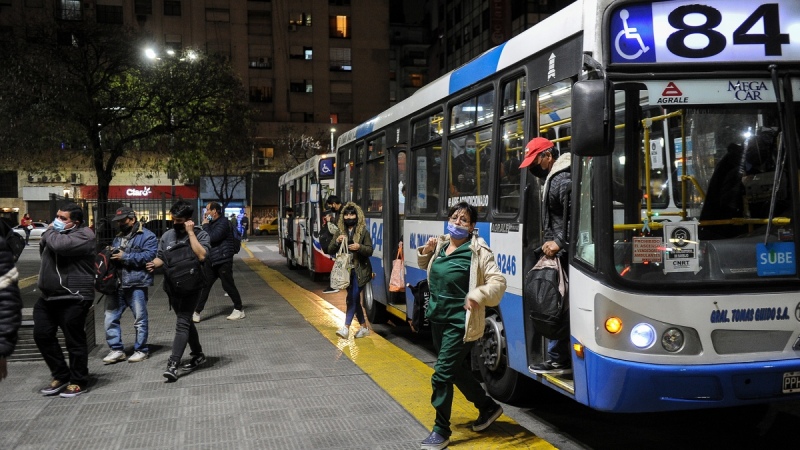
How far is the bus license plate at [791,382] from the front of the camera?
166 inches

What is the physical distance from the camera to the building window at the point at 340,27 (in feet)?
187

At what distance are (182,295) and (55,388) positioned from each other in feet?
4.63

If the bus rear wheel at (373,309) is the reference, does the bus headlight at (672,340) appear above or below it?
above

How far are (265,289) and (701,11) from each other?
12596 millimetres

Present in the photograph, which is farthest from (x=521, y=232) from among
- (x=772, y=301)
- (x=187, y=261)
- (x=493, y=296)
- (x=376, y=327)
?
(x=376, y=327)

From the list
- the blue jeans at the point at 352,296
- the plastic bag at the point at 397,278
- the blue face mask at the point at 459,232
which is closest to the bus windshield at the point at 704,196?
the blue face mask at the point at 459,232

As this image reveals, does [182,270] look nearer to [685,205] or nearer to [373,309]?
[373,309]

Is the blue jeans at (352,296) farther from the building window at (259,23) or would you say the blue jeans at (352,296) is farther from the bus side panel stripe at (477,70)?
the building window at (259,23)

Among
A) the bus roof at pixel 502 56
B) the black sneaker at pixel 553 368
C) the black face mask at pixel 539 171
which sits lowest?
the black sneaker at pixel 553 368

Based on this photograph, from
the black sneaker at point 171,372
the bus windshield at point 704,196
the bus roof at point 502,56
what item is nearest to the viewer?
the bus windshield at point 704,196

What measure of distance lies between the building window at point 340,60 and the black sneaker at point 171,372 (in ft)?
168

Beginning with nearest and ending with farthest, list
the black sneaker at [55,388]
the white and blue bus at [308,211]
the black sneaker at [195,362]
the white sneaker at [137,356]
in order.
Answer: the black sneaker at [55,388] → the black sneaker at [195,362] → the white sneaker at [137,356] → the white and blue bus at [308,211]

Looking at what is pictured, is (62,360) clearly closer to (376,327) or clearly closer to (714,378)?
(376,327)

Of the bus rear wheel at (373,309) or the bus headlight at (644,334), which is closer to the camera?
the bus headlight at (644,334)
